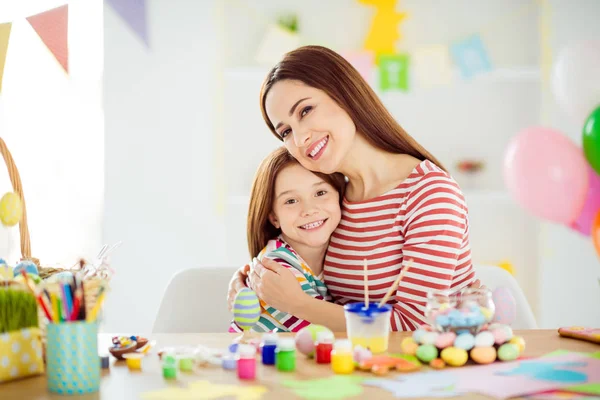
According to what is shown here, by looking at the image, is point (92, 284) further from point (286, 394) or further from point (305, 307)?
point (305, 307)

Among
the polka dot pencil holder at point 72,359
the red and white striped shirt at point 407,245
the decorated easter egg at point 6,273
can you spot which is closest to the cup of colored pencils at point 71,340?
the polka dot pencil holder at point 72,359

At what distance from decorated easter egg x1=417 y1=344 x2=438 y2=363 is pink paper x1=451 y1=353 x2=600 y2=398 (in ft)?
0.17

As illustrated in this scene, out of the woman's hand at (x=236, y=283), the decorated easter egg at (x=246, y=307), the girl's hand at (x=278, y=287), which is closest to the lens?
the decorated easter egg at (x=246, y=307)

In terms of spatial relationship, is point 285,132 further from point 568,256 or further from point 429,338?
point 568,256

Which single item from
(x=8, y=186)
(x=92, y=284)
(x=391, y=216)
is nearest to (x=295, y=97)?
(x=391, y=216)

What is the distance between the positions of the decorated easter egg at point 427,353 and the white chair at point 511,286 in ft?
2.18

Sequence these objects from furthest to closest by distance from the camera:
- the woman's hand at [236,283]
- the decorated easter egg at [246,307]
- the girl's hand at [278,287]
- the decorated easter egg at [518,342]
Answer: the woman's hand at [236,283] → the girl's hand at [278,287] → the decorated easter egg at [246,307] → the decorated easter egg at [518,342]

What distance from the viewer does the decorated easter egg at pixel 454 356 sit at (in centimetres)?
120

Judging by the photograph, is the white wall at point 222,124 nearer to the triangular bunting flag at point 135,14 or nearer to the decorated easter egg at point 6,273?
the triangular bunting flag at point 135,14

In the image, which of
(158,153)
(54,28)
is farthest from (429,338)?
(158,153)

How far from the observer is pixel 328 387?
3.57 feet

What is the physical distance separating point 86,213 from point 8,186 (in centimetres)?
108

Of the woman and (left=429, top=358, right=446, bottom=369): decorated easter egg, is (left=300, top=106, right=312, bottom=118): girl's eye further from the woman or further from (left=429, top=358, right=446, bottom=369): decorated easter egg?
(left=429, top=358, right=446, bottom=369): decorated easter egg

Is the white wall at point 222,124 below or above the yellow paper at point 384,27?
below
